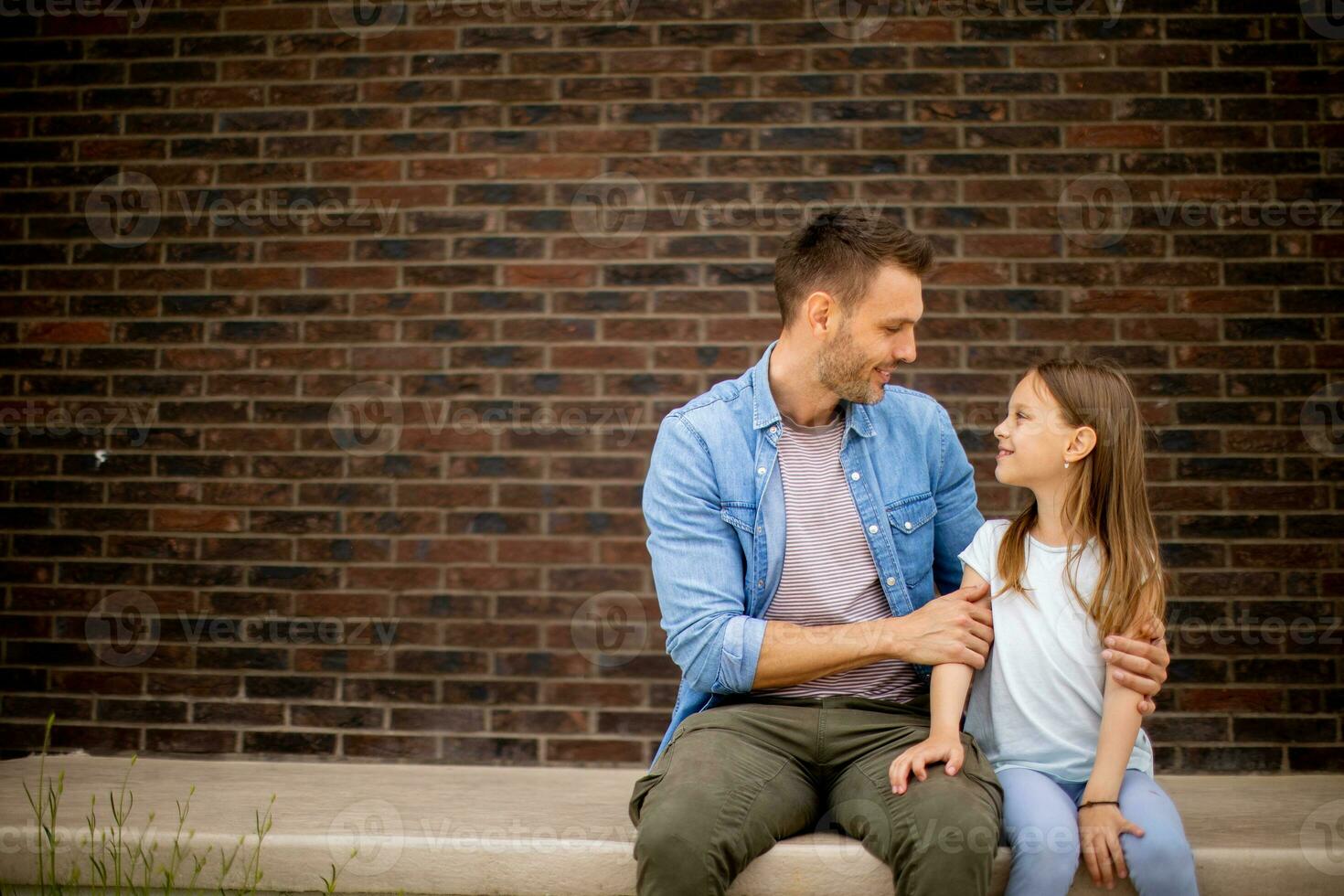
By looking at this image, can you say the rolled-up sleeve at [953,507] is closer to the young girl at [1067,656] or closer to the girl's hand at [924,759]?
the young girl at [1067,656]

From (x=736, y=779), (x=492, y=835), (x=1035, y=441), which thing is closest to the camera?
(x=736, y=779)

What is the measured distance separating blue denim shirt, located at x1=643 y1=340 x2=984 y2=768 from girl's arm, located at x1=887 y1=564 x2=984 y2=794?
239 millimetres

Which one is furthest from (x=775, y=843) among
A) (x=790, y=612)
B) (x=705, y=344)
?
(x=705, y=344)

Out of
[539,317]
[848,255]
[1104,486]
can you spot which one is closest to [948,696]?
[1104,486]

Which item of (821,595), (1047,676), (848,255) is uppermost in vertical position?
(848,255)

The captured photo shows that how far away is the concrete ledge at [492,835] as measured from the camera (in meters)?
2.07

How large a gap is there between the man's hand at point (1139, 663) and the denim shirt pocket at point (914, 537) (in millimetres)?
465

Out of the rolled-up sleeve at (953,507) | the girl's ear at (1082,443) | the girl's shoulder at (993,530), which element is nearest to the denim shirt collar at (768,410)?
the rolled-up sleeve at (953,507)

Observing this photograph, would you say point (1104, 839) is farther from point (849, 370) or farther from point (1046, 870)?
point (849, 370)

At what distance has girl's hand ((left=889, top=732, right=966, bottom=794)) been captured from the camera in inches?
74.2

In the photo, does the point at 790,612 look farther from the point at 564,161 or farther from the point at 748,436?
the point at 564,161

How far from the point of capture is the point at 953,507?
240cm

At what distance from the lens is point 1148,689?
1.88 meters

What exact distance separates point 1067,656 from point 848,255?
986 mm
